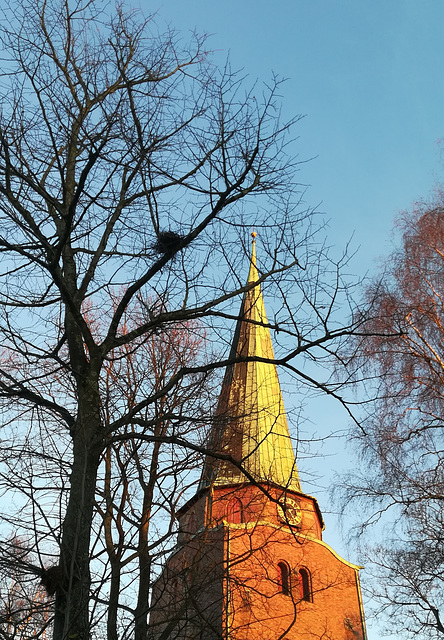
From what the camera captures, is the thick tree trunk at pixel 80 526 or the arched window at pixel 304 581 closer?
the thick tree trunk at pixel 80 526

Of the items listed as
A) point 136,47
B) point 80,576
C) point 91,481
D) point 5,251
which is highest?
point 136,47

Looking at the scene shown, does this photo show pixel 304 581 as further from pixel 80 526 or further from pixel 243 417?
pixel 80 526

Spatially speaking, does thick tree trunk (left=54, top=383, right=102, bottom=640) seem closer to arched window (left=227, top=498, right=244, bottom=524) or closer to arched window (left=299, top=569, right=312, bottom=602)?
arched window (left=227, top=498, right=244, bottom=524)

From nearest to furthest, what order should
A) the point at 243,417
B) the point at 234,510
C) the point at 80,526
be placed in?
the point at 80,526, the point at 243,417, the point at 234,510

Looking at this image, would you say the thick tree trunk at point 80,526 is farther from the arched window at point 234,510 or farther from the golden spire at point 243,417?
the arched window at point 234,510

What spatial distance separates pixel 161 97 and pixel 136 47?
75 centimetres

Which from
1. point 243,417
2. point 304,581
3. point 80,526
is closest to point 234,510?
point 304,581

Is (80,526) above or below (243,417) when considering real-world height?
below

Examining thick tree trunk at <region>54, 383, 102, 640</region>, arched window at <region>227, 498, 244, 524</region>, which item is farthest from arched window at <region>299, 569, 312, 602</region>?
thick tree trunk at <region>54, 383, 102, 640</region>

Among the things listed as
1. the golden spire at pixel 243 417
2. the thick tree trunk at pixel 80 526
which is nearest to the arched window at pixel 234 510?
the golden spire at pixel 243 417

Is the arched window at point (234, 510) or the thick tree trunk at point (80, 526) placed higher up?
the arched window at point (234, 510)

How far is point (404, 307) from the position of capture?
1184 centimetres

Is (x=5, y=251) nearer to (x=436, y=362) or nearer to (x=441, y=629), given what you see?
(x=436, y=362)

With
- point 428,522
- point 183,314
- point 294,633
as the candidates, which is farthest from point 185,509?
point 294,633
